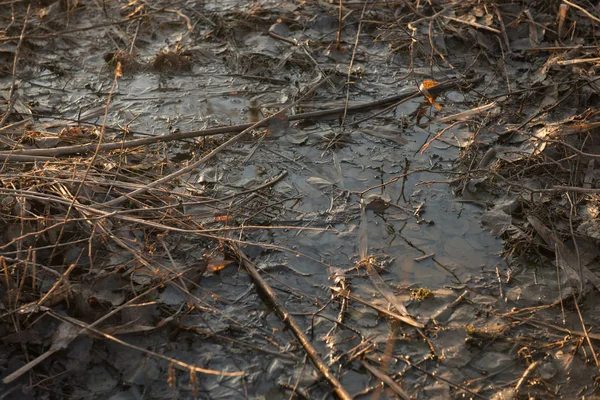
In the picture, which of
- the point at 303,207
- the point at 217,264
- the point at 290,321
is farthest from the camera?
the point at 303,207

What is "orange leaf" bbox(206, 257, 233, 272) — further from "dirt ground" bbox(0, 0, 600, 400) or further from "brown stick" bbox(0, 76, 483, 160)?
"brown stick" bbox(0, 76, 483, 160)

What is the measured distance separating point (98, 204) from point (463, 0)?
10.6 feet

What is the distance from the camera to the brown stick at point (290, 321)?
2326 mm

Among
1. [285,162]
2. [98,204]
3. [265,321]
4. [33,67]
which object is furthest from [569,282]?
[33,67]

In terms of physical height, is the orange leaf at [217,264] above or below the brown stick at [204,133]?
below

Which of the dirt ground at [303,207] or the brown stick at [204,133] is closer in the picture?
the dirt ground at [303,207]

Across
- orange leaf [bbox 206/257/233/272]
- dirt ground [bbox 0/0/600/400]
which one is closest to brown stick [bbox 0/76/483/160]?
dirt ground [bbox 0/0/600/400]

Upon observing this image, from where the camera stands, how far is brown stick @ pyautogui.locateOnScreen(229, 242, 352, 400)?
2326mm

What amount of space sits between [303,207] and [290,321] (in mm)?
783

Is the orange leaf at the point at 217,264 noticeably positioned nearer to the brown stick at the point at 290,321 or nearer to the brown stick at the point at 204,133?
the brown stick at the point at 290,321

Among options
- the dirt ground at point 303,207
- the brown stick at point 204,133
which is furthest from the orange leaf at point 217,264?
the brown stick at point 204,133

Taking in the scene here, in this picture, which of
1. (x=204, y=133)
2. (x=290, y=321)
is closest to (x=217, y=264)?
(x=290, y=321)

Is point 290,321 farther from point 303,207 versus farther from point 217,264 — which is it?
point 303,207

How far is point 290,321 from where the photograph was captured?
8.50ft
